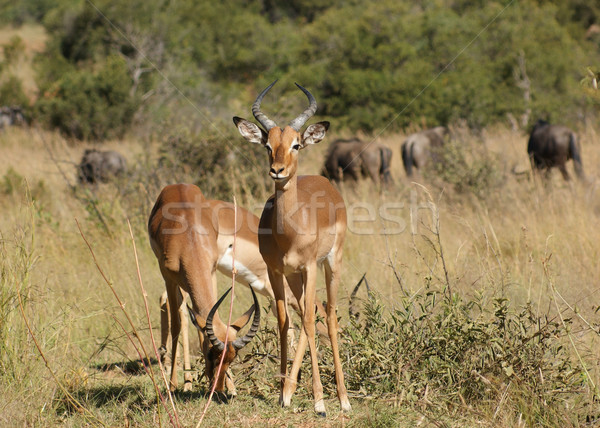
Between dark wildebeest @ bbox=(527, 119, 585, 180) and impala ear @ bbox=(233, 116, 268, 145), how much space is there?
350 inches

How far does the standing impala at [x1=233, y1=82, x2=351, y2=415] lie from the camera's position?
4512 mm

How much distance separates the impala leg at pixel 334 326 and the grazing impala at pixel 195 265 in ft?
1.80

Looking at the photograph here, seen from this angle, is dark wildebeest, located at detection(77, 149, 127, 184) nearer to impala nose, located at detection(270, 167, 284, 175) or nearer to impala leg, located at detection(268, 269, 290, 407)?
impala leg, located at detection(268, 269, 290, 407)

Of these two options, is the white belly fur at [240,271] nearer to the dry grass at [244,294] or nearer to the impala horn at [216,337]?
the dry grass at [244,294]

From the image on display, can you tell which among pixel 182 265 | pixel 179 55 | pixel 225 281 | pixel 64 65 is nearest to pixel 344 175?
pixel 225 281

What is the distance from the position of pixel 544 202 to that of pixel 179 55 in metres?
19.8

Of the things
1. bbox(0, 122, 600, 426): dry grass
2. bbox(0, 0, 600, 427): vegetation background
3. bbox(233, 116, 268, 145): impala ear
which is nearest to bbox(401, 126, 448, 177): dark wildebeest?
bbox(0, 0, 600, 427): vegetation background

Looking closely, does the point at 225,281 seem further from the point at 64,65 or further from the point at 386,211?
the point at 64,65

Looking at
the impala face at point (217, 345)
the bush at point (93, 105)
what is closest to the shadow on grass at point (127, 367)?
the impala face at point (217, 345)

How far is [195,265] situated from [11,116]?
19.3 m

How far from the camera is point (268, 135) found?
14.7ft

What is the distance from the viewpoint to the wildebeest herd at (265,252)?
4.64 metres

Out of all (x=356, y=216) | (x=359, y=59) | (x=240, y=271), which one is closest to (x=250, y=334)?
→ (x=240, y=271)

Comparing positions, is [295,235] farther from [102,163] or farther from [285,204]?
[102,163]
